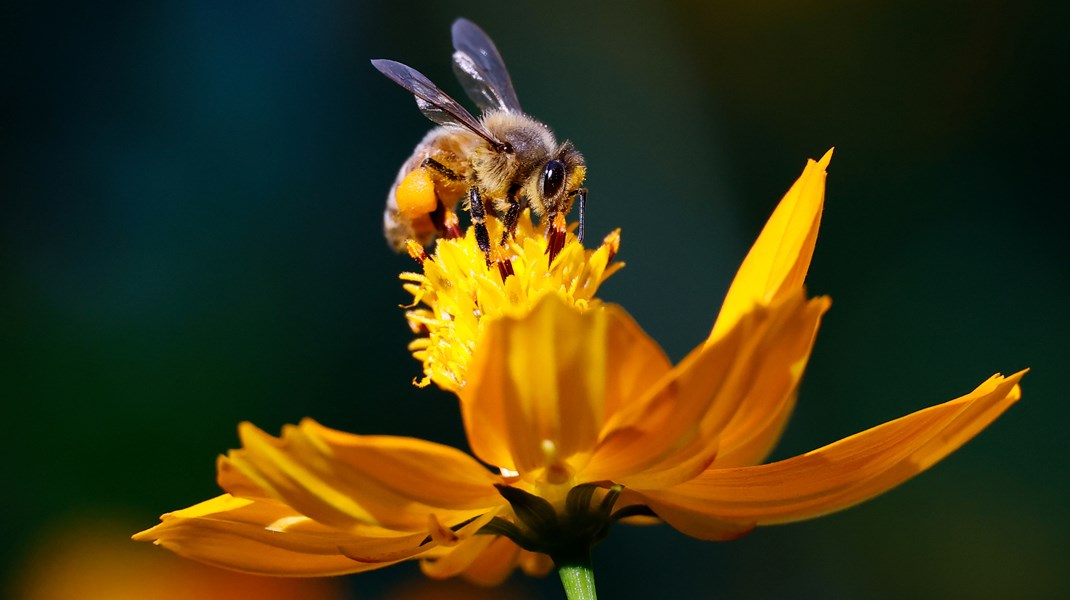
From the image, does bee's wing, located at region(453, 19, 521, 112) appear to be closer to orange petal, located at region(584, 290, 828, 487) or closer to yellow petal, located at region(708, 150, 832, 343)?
yellow petal, located at region(708, 150, 832, 343)

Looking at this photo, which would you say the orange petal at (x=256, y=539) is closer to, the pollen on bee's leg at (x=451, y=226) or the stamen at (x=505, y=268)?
the stamen at (x=505, y=268)

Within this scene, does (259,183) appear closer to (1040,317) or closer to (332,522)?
(1040,317)

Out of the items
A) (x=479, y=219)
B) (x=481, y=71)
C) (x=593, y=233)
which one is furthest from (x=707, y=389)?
(x=593, y=233)

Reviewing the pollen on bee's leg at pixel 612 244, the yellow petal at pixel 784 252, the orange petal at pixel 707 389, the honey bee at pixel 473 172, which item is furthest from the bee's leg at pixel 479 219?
the orange petal at pixel 707 389

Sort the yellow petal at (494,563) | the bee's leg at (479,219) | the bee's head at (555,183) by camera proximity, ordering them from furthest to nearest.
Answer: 1. the bee's head at (555,183)
2. the bee's leg at (479,219)
3. the yellow petal at (494,563)

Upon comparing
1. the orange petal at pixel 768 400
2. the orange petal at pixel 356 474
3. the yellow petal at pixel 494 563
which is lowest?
the orange petal at pixel 356 474

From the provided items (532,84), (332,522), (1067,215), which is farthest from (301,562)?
(532,84)
